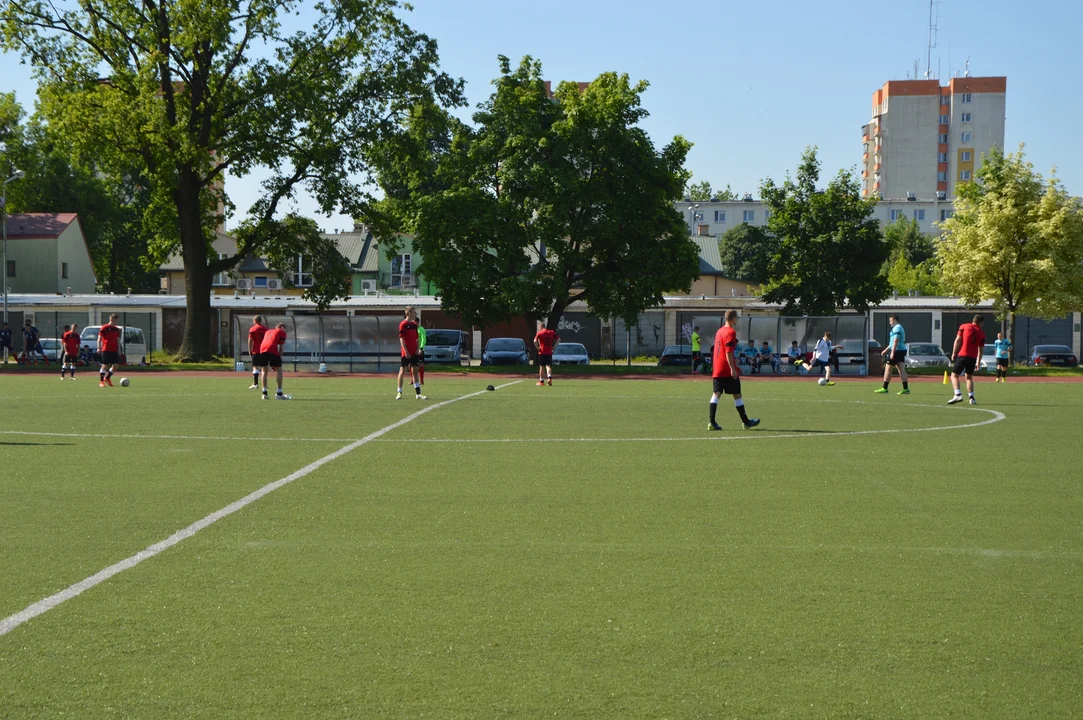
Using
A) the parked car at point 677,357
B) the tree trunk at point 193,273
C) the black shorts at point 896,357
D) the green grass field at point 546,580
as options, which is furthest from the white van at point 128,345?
the green grass field at point 546,580

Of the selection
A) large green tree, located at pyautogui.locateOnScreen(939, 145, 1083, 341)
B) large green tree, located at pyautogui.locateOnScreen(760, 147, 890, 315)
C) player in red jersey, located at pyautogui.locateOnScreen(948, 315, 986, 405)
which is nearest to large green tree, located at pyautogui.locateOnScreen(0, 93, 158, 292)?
large green tree, located at pyautogui.locateOnScreen(760, 147, 890, 315)

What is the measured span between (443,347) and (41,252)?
39840mm

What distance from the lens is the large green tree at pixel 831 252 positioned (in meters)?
54.1

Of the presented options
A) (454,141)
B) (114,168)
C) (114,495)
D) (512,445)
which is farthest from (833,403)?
(114,168)

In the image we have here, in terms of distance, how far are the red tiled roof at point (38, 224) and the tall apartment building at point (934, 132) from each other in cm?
8947

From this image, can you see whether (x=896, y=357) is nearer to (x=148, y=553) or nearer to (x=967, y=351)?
(x=967, y=351)

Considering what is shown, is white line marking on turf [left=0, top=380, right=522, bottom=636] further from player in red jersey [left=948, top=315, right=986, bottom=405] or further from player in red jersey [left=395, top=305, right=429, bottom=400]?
player in red jersey [left=948, top=315, right=986, bottom=405]

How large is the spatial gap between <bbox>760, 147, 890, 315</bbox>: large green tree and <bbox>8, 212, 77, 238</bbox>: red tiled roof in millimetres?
47423

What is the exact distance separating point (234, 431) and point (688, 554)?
33.1 ft

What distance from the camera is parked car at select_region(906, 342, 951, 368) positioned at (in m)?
51.0

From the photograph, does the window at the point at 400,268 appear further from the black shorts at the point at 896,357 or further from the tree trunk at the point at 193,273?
the black shorts at the point at 896,357

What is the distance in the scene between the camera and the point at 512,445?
567 inches

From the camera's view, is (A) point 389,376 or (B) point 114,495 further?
(A) point 389,376

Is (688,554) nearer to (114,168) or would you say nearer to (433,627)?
(433,627)
